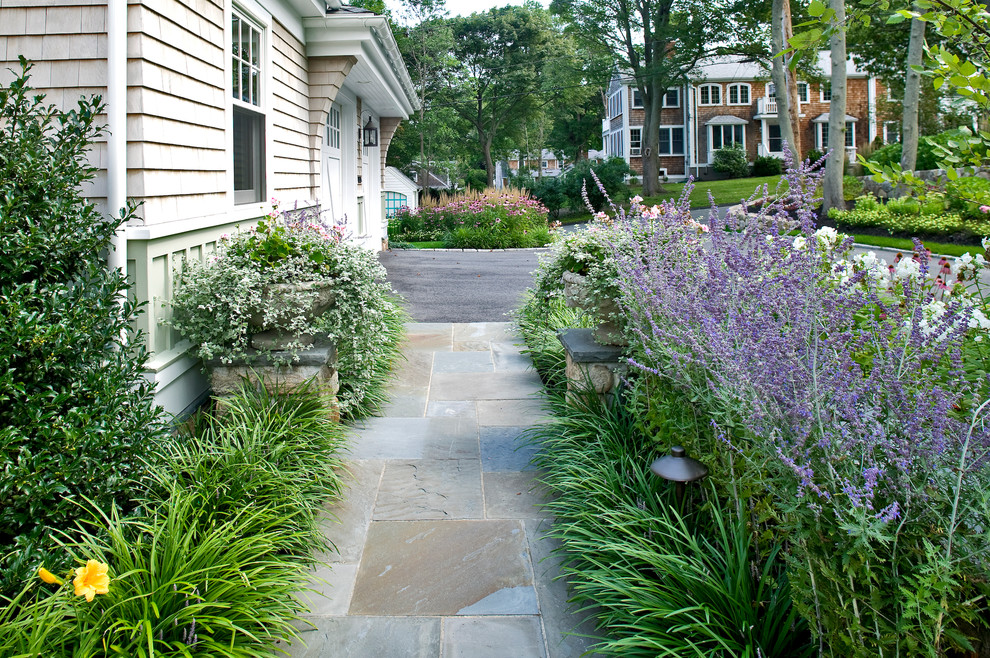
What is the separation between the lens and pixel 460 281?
1161 centimetres

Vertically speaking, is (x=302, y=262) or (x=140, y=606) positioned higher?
(x=302, y=262)

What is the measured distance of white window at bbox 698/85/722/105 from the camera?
41.8 m

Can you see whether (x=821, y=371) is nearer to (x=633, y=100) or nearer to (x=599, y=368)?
(x=599, y=368)

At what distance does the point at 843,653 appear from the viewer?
183cm

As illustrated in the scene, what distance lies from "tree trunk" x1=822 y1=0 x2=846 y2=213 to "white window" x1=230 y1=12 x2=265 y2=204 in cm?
1312

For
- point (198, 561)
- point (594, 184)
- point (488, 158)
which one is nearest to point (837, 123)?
point (594, 184)

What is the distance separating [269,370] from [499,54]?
37.8 m

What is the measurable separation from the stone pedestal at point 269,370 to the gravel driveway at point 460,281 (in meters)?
4.30

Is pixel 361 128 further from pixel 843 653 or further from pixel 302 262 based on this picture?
pixel 843 653

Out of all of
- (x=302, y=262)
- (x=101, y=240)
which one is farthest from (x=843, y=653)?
(x=302, y=262)

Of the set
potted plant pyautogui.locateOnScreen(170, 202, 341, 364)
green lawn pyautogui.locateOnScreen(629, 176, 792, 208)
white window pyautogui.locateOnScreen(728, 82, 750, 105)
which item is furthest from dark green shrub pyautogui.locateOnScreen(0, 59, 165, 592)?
white window pyautogui.locateOnScreen(728, 82, 750, 105)

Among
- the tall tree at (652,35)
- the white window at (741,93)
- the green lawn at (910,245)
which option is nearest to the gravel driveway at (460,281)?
the green lawn at (910,245)

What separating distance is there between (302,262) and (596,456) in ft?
6.88

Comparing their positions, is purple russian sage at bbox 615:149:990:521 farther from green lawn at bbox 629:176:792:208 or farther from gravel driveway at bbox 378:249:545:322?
green lawn at bbox 629:176:792:208
